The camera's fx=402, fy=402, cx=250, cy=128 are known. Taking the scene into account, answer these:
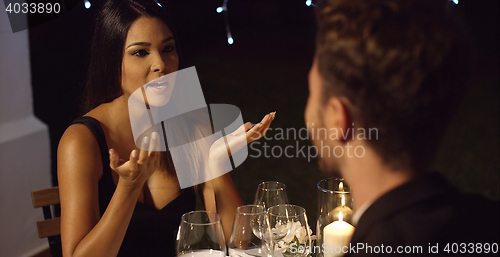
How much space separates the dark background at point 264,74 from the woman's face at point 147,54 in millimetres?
507

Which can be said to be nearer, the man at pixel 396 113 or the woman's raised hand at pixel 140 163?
the man at pixel 396 113

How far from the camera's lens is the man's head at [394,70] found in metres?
0.51

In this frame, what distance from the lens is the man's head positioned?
0.51m

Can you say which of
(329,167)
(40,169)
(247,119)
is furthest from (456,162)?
(40,169)

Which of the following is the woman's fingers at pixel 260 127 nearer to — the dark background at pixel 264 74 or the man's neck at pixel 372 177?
the man's neck at pixel 372 177

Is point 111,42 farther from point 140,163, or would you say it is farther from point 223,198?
point 223,198

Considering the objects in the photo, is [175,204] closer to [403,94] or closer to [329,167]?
[329,167]

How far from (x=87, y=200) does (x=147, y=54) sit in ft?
1.84

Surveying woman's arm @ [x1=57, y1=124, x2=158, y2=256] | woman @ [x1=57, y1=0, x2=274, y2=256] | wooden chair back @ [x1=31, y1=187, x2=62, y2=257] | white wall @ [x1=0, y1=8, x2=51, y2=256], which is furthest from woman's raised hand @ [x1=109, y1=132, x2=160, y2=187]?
white wall @ [x1=0, y1=8, x2=51, y2=256]

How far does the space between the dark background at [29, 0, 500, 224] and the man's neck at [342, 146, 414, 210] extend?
64.0 inches

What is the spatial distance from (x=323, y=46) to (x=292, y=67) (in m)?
1.90

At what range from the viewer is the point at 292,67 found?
243 centimetres

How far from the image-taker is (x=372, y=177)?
560mm

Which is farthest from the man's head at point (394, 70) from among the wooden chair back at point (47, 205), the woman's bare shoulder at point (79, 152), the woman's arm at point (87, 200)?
the wooden chair back at point (47, 205)
